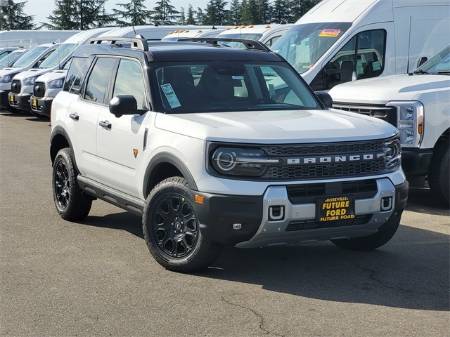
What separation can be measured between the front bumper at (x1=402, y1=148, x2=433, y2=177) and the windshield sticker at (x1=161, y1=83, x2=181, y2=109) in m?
3.01

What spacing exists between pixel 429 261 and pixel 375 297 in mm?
1167

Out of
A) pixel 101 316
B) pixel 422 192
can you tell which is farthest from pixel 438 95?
pixel 101 316

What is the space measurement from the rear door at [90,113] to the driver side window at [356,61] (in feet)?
15.5

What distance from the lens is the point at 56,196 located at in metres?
7.77

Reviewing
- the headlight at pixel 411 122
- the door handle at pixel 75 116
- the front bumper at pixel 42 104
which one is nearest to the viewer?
the door handle at pixel 75 116

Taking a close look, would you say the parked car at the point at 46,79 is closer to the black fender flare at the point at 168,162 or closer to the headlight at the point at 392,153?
the black fender flare at the point at 168,162

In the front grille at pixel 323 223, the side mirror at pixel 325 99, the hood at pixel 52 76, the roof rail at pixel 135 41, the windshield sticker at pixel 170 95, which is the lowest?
the front grille at pixel 323 223

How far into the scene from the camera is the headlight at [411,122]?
7.93 metres

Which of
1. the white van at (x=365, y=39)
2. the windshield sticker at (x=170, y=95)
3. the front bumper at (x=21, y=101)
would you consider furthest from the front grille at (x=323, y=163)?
the front bumper at (x=21, y=101)

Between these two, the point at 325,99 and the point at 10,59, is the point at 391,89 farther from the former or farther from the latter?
the point at 10,59

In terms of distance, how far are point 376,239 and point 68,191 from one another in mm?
3196

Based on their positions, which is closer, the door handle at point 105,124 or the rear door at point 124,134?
the rear door at point 124,134

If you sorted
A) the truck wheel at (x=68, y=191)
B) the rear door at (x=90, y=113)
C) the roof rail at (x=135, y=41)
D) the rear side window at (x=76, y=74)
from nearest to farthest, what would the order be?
the roof rail at (x=135, y=41)
the rear door at (x=90, y=113)
the truck wheel at (x=68, y=191)
the rear side window at (x=76, y=74)

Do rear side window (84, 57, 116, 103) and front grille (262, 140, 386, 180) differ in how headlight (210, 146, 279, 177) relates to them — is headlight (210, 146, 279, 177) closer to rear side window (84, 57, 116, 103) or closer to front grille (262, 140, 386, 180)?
front grille (262, 140, 386, 180)
